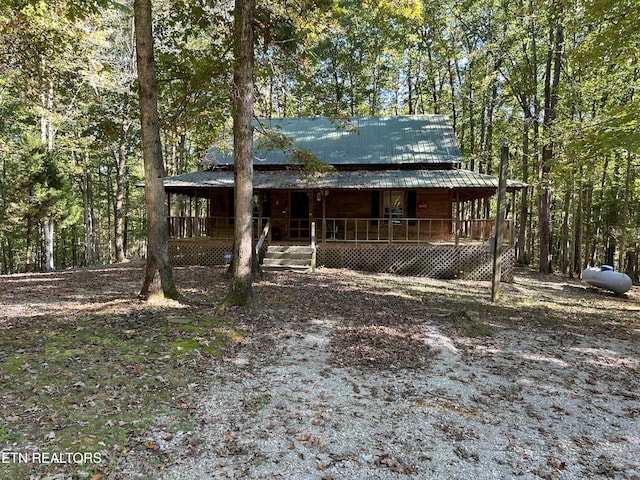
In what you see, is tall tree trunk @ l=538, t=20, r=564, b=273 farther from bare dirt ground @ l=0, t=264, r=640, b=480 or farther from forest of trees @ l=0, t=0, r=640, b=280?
bare dirt ground @ l=0, t=264, r=640, b=480

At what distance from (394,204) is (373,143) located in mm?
3676

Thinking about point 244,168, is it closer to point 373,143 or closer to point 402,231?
point 402,231

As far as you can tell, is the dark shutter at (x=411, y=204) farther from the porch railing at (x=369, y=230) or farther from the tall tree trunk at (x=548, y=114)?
the tall tree trunk at (x=548, y=114)

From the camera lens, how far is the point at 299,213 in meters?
18.4

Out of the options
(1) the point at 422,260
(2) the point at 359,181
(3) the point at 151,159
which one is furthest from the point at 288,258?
(3) the point at 151,159

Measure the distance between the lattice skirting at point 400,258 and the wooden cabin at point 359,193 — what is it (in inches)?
5.8

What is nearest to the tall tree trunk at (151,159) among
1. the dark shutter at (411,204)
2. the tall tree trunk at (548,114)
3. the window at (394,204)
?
the window at (394,204)

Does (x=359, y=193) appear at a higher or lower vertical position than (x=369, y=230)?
higher

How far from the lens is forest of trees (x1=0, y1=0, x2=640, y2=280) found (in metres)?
9.26

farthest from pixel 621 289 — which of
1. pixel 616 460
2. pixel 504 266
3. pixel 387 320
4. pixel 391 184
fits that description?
pixel 616 460

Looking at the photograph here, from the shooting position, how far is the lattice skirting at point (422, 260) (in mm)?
14992

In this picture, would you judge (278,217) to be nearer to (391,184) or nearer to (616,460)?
(391,184)

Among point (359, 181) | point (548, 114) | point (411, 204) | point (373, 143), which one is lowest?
point (411, 204)

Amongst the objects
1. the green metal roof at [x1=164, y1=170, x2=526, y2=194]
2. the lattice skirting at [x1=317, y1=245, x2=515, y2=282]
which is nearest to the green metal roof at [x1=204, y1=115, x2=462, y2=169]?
the green metal roof at [x1=164, y1=170, x2=526, y2=194]
